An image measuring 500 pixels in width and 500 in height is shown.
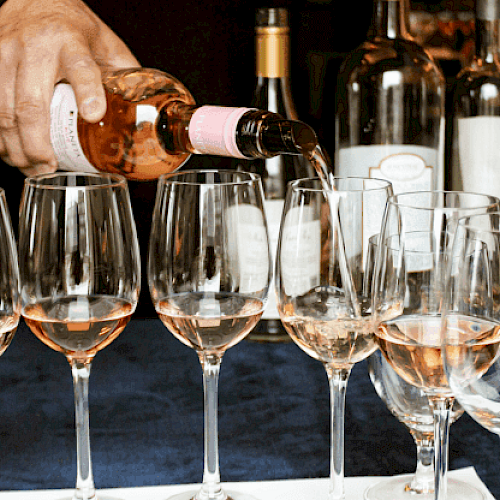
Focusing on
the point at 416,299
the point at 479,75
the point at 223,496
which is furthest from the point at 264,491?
the point at 479,75

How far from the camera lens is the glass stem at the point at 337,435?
0.72 metres

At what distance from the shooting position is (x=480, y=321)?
55 cm

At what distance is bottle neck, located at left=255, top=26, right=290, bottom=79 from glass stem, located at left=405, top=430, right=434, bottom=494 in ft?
2.12

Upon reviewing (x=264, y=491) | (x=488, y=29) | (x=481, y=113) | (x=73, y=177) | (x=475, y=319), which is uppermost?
(x=488, y=29)

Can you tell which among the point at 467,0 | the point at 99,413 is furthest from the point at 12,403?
the point at 467,0

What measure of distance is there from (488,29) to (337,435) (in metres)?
0.77

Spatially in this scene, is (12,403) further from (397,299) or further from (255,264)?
(397,299)

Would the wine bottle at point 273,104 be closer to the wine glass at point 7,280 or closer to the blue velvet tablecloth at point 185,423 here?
the blue velvet tablecloth at point 185,423

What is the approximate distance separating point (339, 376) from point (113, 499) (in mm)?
237

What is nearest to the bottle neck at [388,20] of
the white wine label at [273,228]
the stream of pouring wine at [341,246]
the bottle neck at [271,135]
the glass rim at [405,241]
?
the white wine label at [273,228]

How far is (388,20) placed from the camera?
3.87 ft

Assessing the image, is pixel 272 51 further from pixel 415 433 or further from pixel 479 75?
pixel 415 433

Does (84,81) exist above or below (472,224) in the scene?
above

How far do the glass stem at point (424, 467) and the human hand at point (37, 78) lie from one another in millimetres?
525
